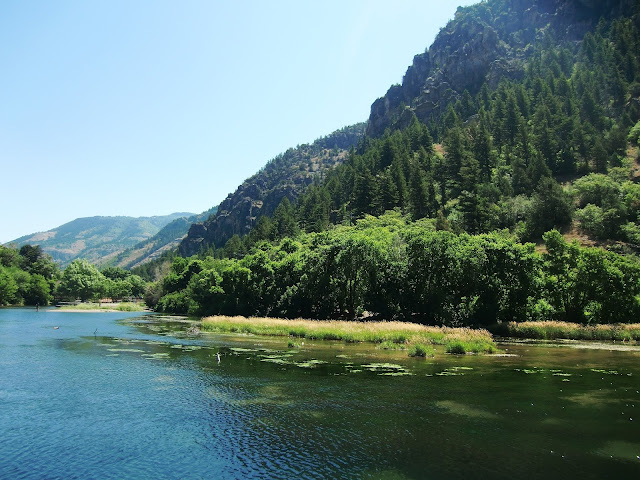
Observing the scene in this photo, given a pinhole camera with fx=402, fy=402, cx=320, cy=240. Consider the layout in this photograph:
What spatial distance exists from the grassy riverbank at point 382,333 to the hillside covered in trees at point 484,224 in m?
12.5

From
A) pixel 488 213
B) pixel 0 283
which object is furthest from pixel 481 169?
pixel 0 283

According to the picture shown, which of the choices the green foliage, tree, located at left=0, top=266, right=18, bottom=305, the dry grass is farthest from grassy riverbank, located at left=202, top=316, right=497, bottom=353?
the green foliage

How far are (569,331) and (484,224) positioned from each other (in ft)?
158

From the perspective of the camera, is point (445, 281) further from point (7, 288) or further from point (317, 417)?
point (7, 288)

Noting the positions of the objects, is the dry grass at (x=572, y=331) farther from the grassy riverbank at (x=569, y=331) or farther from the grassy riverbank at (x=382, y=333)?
the grassy riverbank at (x=382, y=333)

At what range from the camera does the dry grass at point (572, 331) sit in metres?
55.2

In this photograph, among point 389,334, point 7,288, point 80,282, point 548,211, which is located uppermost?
point 548,211

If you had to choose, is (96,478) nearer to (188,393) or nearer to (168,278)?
(188,393)

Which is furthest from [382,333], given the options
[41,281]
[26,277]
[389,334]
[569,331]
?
[26,277]

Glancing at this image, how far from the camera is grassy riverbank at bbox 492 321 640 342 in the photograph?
55250 mm

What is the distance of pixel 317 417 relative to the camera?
23.3 metres

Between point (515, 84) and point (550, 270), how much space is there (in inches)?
5535

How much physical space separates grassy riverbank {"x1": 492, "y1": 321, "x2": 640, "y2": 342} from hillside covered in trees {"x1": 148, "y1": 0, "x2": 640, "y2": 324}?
4.77 meters

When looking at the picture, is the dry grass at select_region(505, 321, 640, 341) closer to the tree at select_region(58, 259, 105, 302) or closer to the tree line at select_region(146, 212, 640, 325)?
the tree line at select_region(146, 212, 640, 325)
